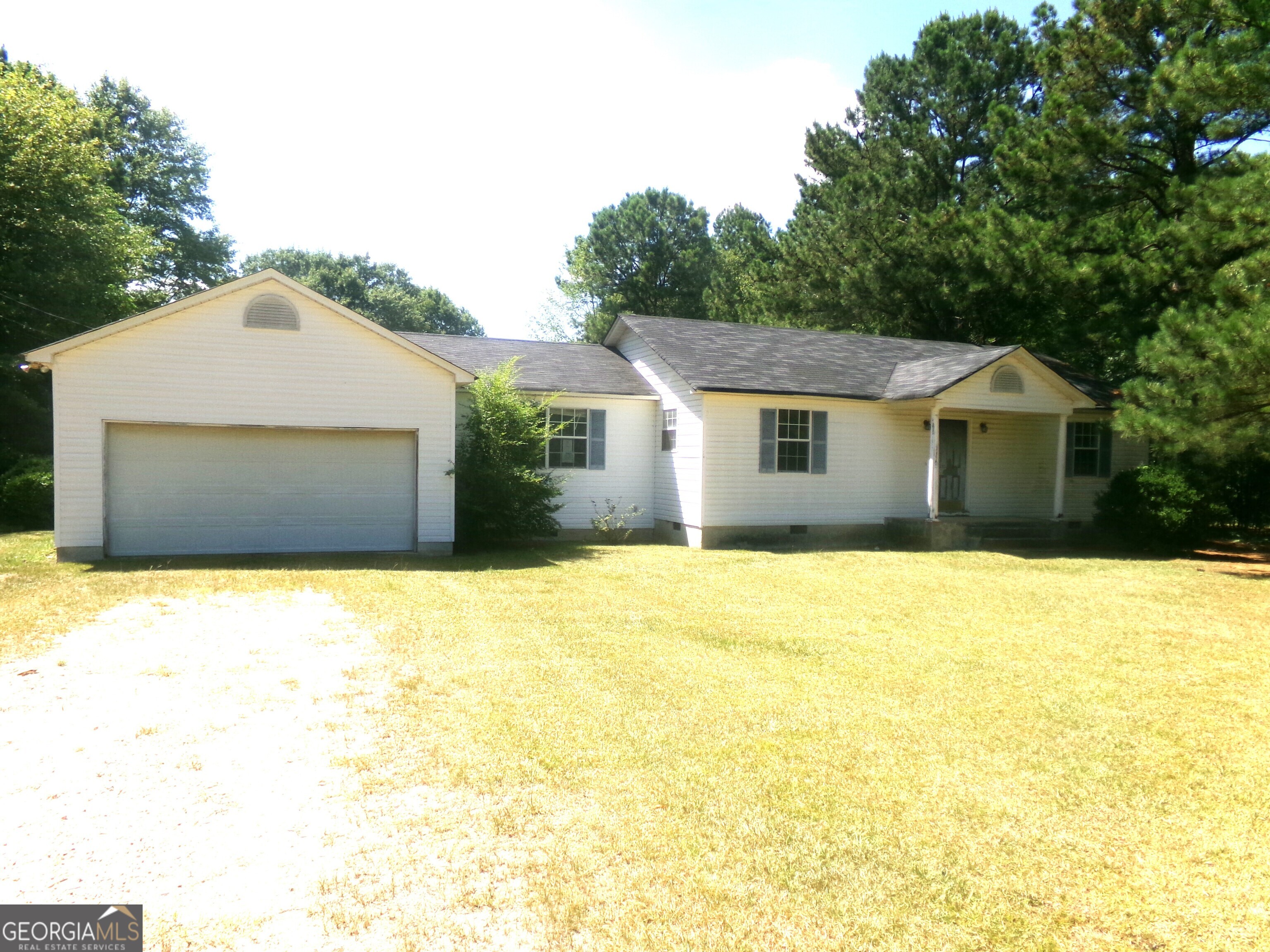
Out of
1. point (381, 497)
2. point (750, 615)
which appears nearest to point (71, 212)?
point (381, 497)

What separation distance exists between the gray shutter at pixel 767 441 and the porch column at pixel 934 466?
3.12 metres

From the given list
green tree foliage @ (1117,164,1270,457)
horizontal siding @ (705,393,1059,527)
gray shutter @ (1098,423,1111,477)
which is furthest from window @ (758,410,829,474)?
gray shutter @ (1098,423,1111,477)

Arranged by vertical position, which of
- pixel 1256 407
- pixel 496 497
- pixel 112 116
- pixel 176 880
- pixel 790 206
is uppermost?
pixel 112 116

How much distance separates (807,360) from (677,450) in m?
3.98

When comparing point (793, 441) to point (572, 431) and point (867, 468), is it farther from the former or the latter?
point (572, 431)

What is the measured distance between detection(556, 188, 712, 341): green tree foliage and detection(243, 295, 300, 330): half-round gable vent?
31.9 m

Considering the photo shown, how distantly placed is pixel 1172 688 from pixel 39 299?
27520 mm

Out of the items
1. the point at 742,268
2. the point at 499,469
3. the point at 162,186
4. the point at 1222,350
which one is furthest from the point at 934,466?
the point at 162,186

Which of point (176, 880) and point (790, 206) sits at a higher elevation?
point (790, 206)

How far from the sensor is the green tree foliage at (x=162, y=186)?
36.4 metres

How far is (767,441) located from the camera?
16594mm

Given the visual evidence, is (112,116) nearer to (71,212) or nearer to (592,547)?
(71,212)

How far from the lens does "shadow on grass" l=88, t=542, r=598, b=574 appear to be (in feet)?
40.9

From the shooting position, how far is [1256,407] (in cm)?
1210
